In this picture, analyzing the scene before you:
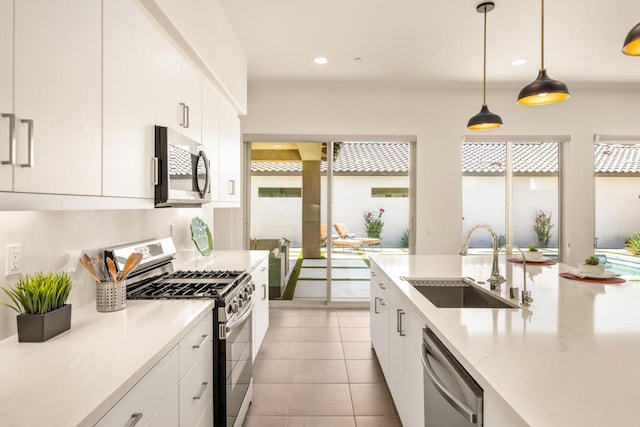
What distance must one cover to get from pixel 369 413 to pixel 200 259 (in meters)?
1.85

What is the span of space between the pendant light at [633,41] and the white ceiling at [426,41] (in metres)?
1.55

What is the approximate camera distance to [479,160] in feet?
17.1

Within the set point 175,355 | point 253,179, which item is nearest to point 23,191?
point 175,355

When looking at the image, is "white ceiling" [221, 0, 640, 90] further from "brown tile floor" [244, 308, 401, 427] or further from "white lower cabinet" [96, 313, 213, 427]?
"brown tile floor" [244, 308, 401, 427]

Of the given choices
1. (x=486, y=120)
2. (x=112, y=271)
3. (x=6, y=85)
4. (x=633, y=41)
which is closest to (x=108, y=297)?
(x=112, y=271)

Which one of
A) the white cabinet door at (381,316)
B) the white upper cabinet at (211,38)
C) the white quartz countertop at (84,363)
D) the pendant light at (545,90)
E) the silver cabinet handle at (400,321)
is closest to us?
the white quartz countertop at (84,363)

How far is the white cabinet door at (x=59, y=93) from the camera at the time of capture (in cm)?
101

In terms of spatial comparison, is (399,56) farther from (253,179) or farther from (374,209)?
(253,179)

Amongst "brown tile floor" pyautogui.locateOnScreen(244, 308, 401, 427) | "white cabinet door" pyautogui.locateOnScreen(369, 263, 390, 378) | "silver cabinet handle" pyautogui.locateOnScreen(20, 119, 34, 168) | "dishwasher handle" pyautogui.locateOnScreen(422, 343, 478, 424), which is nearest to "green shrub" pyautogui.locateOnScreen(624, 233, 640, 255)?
"brown tile floor" pyautogui.locateOnScreen(244, 308, 401, 427)

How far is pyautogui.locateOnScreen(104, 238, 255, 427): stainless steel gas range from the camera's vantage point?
6.16 feet

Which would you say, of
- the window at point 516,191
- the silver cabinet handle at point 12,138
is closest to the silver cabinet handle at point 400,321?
the silver cabinet handle at point 12,138

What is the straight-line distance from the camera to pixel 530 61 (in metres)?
4.17

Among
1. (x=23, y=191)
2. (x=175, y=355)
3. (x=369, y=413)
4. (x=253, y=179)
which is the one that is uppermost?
(x=253, y=179)

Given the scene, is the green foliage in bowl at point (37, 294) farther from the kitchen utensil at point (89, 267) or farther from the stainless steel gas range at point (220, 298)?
the stainless steel gas range at point (220, 298)
